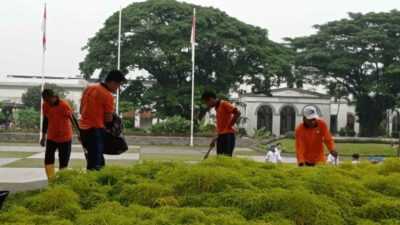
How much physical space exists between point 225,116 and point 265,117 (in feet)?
135

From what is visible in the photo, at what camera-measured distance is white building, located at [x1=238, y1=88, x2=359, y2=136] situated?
4794cm

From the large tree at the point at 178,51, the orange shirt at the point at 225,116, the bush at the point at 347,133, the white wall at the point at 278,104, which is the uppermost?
the large tree at the point at 178,51

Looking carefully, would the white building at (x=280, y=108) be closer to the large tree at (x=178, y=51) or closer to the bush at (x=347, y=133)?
the bush at (x=347, y=133)

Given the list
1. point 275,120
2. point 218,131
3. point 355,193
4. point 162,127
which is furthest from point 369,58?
point 355,193

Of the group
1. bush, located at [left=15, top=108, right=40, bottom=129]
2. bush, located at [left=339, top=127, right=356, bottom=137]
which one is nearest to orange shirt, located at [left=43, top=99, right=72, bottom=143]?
bush, located at [left=15, top=108, right=40, bottom=129]

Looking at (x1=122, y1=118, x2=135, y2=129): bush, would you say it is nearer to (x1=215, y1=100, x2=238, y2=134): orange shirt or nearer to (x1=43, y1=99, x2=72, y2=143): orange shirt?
(x1=215, y1=100, x2=238, y2=134): orange shirt

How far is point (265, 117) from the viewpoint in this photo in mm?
49344

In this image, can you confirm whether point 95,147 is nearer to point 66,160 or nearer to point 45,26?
point 66,160

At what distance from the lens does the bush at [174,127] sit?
117 feet

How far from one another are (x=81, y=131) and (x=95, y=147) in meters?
0.26

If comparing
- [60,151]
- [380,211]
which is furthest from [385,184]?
[60,151]

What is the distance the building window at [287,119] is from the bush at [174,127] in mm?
14674

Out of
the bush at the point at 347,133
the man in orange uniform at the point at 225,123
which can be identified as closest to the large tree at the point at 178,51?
the bush at the point at 347,133

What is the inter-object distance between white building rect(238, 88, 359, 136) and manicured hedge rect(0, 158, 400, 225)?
138 feet
